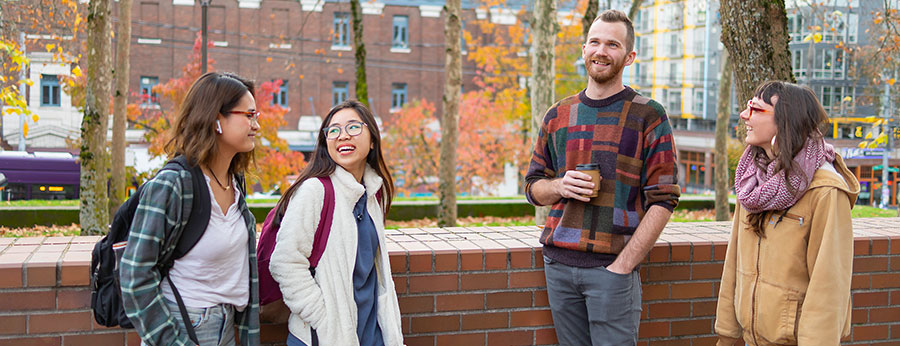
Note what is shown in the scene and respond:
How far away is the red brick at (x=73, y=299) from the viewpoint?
10.4ft

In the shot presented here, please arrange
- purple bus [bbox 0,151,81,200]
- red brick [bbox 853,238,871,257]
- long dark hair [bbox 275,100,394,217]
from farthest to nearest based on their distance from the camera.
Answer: purple bus [bbox 0,151,81,200] < red brick [bbox 853,238,871,257] < long dark hair [bbox 275,100,394,217]

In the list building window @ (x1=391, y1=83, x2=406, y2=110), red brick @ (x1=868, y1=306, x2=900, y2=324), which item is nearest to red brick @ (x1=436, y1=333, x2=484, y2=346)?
red brick @ (x1=868, y1=306, x2=900, y2=324)

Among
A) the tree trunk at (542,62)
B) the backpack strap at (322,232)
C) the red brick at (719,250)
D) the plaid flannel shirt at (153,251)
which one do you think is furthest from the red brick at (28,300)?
the tree trunk at (542,62)

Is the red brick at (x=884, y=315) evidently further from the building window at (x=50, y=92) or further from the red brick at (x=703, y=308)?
the building window at (x=50, y=92)

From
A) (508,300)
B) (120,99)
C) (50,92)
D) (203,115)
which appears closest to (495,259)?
(508,300)

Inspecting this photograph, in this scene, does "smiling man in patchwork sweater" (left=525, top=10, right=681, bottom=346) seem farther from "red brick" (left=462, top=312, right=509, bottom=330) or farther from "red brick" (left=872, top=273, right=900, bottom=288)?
"red brick" (left=872, top=273, right=900, bottom=288)

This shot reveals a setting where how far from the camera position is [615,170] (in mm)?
3240

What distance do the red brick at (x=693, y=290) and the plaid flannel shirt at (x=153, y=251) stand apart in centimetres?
256

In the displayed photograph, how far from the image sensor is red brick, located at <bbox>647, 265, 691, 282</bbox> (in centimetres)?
402

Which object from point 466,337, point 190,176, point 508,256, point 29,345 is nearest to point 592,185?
point 508,256

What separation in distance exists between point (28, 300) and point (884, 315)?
14.4 ft

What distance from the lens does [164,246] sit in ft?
8.43

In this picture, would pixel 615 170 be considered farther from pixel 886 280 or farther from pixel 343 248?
pixel 886 280

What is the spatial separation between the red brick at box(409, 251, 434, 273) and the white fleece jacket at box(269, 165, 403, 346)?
73 centimetres
